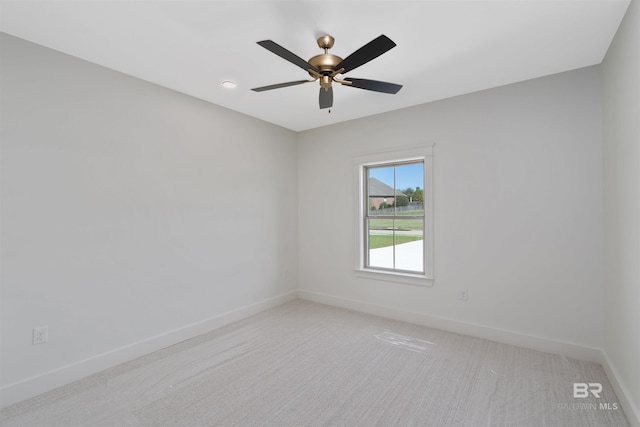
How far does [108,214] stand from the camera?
2656 millimetres

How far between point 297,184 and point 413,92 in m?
2.26

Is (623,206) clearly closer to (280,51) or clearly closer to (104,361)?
(280,51)

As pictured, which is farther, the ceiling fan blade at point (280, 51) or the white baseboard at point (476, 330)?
the white baseboard at point (476, 330)

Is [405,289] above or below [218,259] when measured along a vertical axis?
below

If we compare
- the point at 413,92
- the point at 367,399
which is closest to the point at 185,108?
the point at 413,92

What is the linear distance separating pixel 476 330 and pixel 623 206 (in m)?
1.79

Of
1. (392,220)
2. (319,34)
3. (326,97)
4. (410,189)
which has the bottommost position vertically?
(392,220)

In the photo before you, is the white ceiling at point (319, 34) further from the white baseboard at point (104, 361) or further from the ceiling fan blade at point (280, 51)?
the white baseboard at point (104, 361)

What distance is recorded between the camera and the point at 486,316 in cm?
316

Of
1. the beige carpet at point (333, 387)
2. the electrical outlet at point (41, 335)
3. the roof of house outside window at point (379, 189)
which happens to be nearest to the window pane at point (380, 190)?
the roof of house outside window at point (379, 189)

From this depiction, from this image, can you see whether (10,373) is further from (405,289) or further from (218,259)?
A: (405,289)

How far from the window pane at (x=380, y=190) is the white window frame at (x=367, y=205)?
3.6 inches

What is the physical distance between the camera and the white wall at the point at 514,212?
268 cm

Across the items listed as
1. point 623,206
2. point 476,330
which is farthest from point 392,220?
point 623,206
